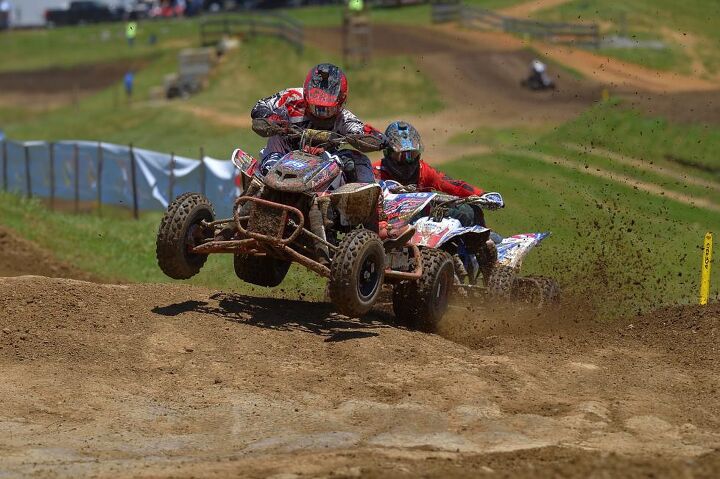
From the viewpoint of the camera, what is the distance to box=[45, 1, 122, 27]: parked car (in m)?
75.5

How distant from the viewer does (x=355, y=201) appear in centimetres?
1170

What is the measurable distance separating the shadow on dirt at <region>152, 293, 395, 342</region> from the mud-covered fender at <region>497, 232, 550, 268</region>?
2035mm

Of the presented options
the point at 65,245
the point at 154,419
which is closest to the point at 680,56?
the point at 65,245

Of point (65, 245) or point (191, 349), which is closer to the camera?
point (191, 349)

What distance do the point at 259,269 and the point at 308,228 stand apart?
1.66 meters

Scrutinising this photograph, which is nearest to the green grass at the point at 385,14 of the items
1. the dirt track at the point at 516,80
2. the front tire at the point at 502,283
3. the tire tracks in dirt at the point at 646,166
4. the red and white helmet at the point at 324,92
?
the dirt track at the point at 516,80

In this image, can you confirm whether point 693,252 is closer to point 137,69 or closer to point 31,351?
point 31,351

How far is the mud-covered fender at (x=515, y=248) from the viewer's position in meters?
14.3

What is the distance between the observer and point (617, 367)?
1095 centimetres

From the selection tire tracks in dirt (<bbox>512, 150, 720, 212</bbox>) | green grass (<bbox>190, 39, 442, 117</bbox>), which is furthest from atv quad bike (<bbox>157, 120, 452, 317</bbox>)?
green grass (<bbox>190, 39, 442, 117</bbox>)

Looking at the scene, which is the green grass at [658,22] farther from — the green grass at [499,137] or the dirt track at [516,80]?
the green grass at [499,137]

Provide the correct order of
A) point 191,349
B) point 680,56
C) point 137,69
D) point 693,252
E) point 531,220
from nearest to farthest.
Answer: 1. point 191,349
2. point 693,252
3. point 531,220
4. point 680,56
5. point 137,69

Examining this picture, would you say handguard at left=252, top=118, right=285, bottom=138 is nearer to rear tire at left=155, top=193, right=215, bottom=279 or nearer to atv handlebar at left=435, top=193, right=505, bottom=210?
rear tire at left=155, top=193, right=215, bottom=279

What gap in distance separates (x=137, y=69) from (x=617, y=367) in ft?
156
